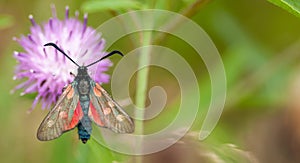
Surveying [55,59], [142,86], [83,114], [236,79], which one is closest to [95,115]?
[83,114]

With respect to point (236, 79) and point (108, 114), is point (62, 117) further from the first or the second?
point (236, 79)

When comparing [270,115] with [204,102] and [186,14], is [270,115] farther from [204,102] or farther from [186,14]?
[186,14]

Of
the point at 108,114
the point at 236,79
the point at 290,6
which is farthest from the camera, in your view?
the point at 236,79

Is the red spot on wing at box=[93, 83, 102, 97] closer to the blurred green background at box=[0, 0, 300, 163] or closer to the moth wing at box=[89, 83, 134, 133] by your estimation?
the moth wing at box=[89, 83, 134, 133]

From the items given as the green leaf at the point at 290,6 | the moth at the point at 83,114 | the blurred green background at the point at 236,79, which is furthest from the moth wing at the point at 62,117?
the blurred green background at the point at 236,79

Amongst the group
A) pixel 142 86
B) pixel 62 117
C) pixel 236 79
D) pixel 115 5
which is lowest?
pixel 62 117

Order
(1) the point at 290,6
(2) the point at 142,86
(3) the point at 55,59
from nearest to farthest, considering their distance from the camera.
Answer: (1) the point at 290,6, (2) the point at 142,86, (3) the point at 55,59

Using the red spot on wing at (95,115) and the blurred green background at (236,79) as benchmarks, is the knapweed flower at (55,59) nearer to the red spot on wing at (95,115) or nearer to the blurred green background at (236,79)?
the red spot on wing at (95,115)
